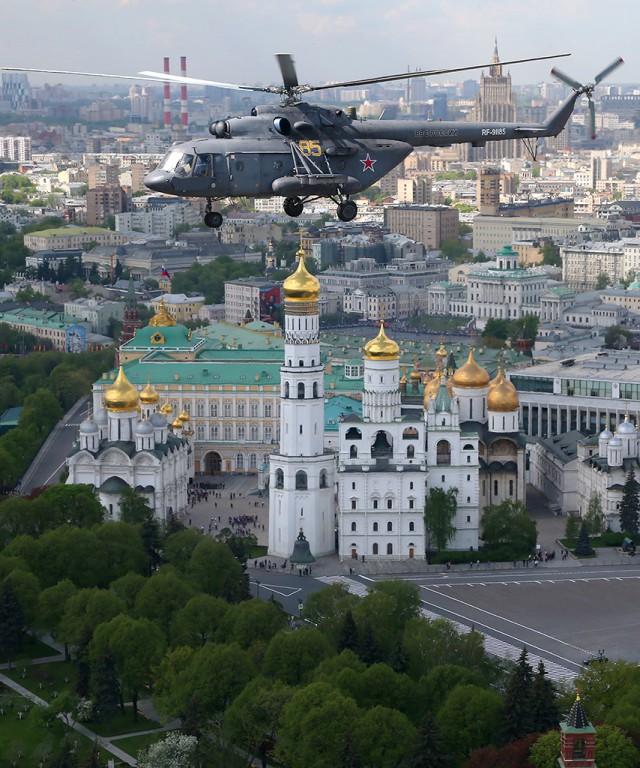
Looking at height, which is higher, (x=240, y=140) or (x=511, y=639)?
(x=240, y=140)

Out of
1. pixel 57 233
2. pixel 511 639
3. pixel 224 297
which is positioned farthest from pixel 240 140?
pixel 57 233

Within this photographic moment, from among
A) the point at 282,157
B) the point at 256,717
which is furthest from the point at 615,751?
the point at 282,157

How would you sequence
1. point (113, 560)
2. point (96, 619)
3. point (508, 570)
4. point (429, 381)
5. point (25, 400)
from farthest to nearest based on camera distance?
point (25, 400) < point (429, 381) < point (508, 570) < point (113, 560) < point (96, 619)

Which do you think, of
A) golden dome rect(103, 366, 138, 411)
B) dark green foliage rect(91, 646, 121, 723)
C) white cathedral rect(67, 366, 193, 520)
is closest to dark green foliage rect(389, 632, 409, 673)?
dark green foliage rect(91, 646, 121, 723)

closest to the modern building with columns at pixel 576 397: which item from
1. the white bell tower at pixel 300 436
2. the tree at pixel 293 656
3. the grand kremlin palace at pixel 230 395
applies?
the grand kremlin palace at pixel 230 395

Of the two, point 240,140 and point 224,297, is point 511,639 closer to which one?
point 240,140

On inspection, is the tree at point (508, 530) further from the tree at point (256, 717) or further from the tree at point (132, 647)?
the tree at point (256, 717)
